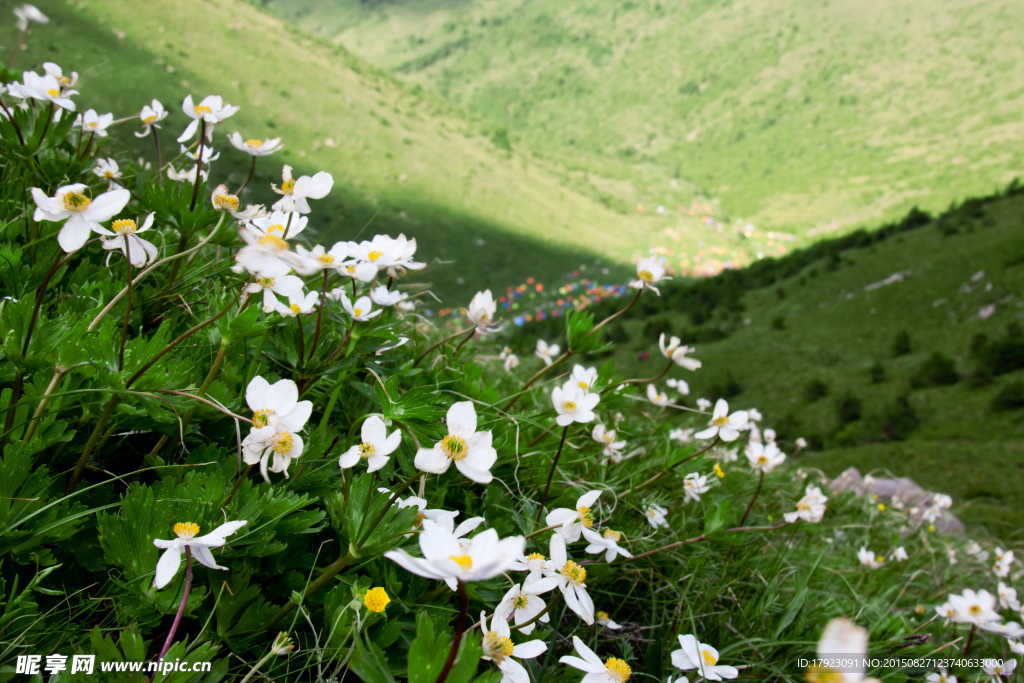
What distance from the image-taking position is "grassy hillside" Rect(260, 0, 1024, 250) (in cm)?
3198

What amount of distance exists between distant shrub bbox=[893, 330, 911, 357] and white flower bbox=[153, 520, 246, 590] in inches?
328

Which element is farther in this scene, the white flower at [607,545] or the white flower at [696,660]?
the white flower at [607,545]

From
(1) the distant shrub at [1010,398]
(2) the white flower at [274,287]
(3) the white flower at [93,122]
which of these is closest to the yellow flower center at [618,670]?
(2) the white flower at [274,287]

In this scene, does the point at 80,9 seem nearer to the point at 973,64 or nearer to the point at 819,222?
the point at 819,222

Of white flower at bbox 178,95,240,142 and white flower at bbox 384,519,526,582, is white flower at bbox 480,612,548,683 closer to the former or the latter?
white flower at bbox 384,519,526,582

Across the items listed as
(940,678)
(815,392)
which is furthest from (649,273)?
(815,392)

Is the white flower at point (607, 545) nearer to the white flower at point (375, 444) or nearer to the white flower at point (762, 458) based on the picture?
the white flower at point (375, 444)

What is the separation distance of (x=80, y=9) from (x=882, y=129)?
149ft

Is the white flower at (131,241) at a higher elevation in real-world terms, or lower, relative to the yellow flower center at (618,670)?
higher

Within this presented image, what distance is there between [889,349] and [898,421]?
1935 mm

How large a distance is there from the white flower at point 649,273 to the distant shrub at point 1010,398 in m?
5.98

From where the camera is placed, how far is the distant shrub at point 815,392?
6.09 metres

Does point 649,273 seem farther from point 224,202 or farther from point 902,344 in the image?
point 902,344

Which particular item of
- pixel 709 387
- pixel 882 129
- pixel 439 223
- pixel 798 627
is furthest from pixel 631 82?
pixel 798 627
